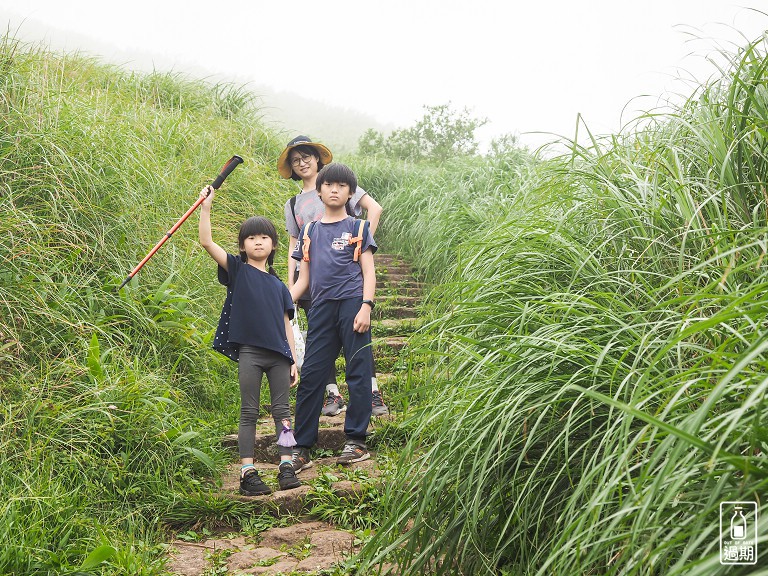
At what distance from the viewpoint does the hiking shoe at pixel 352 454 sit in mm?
4348

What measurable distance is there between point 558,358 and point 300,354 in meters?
2.77

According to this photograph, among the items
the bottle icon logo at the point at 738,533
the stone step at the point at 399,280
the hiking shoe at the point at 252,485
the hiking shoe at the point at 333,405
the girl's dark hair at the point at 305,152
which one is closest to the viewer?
the bottle icon logo at the point at 738,533

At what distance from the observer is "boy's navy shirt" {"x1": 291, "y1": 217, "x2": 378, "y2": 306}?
453 cm

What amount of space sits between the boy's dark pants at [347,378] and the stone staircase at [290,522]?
0.17m

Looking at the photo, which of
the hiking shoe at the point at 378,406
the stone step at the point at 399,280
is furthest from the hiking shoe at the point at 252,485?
the stone step at the point at 399,280

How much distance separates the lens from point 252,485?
A: 395 cm

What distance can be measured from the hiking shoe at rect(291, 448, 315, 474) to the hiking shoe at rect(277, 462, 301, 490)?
0.07 meters

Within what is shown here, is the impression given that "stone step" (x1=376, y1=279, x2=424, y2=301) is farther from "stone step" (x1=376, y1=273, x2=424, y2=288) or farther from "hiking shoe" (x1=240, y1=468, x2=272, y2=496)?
"hiking shoe" (x1=240, y1=468, x2=272, y2=496)

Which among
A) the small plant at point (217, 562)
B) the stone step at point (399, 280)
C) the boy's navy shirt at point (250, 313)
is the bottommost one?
the small plant at point (217, 562)

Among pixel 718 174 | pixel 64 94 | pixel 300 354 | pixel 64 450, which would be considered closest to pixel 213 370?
pixel 300 354

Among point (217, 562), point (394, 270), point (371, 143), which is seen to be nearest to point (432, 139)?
point (371, 143)

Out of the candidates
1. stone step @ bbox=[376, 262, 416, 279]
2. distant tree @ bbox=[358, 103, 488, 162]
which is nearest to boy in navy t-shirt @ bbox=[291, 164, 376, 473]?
stone step @ bbox=[376, 262, 416, 279]

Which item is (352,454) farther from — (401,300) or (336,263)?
(401,300)

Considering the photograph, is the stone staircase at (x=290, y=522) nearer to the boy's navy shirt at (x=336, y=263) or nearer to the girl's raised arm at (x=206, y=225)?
the boy's navy shirt at (x=336, y=263)
